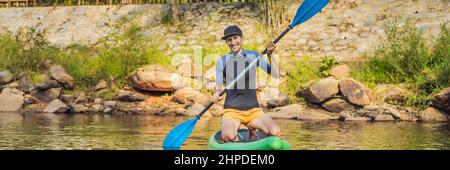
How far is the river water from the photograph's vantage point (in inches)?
483

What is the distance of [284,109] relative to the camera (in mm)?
17859

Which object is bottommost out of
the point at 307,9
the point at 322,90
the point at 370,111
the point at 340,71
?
the point at 370,111

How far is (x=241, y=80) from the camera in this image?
1052 centimetres

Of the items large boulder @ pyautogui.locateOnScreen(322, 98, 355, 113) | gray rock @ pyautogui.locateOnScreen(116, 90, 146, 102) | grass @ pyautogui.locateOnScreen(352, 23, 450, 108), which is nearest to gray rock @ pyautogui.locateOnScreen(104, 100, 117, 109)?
gray rock @ pyautogui.locateOnScreen(116, 90, 146, 102)

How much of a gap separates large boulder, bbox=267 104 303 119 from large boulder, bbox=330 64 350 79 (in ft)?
3.38

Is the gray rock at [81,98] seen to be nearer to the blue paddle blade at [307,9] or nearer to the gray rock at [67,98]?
the gray rock at [67,98]

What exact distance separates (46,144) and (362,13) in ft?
34.2

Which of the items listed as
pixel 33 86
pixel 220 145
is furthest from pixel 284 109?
pixel 220 145

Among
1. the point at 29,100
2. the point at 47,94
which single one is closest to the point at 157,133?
the point at 47,94

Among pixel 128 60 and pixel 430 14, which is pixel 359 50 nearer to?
pixel 430 14

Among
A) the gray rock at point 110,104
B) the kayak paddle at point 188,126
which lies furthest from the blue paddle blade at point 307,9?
the gray rock at point 110,104

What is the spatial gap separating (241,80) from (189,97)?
8351mm

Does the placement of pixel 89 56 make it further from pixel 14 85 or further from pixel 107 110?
pixel 107 110

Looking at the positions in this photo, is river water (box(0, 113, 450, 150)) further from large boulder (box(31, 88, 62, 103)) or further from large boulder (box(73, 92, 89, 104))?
large boulder (box(31, 88, 62, 103))
